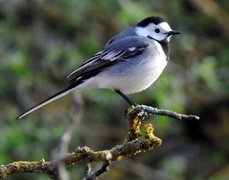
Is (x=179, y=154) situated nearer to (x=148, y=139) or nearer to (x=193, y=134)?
(x=193, y=134)

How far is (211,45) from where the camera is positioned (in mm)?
7250

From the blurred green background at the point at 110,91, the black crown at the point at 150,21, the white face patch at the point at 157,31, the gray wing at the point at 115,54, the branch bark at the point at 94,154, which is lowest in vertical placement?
the branch bark at the point at 94,154

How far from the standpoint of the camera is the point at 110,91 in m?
6.04

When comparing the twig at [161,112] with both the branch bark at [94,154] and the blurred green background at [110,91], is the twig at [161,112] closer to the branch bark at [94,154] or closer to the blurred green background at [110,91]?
the branch bark at [94,154]

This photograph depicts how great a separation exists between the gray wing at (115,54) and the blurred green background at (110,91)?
1221 millimetres

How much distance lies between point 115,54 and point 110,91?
1.54 m

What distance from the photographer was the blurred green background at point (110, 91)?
604 centimetres

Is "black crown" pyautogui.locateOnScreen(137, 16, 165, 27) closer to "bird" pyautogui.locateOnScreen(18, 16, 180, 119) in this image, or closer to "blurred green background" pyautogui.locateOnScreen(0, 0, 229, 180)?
"bird" pyautogui.locateOnScreen(18, 16, 180, 119)

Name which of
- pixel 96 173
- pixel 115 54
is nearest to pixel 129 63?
pixel 115 54

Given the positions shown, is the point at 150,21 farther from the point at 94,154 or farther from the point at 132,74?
the point at 94,154

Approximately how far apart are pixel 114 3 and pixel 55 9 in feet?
2.92

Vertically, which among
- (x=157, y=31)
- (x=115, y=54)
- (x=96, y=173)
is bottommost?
(x=96, y=173)

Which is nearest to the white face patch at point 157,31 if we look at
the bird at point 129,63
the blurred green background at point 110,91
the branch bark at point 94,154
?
the bird at point 129,63

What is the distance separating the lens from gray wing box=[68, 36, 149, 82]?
4414mm
